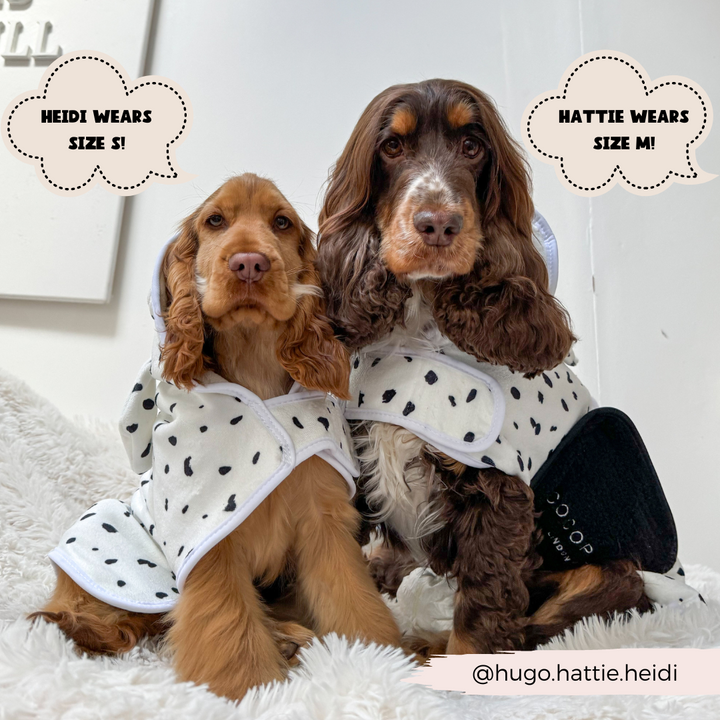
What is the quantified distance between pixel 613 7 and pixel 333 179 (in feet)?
4.21

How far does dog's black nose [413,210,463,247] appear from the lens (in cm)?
100

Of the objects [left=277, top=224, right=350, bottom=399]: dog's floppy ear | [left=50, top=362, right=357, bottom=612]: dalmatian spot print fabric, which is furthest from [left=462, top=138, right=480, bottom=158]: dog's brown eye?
[left=50, top=362, right=357, bottom=612]: dalmatian spot print fabric

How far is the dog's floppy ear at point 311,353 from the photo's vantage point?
107 centimetres

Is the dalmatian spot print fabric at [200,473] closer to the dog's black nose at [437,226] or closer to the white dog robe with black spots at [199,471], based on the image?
the white dog robe with black spots at [199,471]

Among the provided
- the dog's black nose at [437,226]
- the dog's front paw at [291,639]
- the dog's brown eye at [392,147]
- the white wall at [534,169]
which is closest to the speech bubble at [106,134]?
the white wall at [534,169]

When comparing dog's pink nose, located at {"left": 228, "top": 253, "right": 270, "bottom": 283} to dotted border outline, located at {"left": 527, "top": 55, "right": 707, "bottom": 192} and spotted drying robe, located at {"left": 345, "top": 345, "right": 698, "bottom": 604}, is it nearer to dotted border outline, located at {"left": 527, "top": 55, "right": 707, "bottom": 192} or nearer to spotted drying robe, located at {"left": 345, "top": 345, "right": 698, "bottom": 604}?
spotted drying robe, located at {"left": 345, "top": 345, "right": 698, "bottom": 604}

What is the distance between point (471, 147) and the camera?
3.71 ft

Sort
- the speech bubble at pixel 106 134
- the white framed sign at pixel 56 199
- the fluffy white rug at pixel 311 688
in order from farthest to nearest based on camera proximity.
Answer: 1. the white framed sign at pixel 56 199
2. the speech bubble at pixel 106 134
3. the fluffy white rug at pixel 311 688

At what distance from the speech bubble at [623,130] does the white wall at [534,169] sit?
10 centimetres

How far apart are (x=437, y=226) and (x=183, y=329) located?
40cm

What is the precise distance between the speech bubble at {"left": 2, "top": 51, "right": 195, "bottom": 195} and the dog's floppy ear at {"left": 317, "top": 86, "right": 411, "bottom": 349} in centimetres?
81

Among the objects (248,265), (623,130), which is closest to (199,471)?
(248,265)

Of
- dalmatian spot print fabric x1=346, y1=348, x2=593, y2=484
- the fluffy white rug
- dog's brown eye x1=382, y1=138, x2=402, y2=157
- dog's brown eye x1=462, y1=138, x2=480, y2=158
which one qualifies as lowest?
the fluffy white rug

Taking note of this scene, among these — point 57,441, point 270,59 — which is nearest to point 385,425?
point 57,441
